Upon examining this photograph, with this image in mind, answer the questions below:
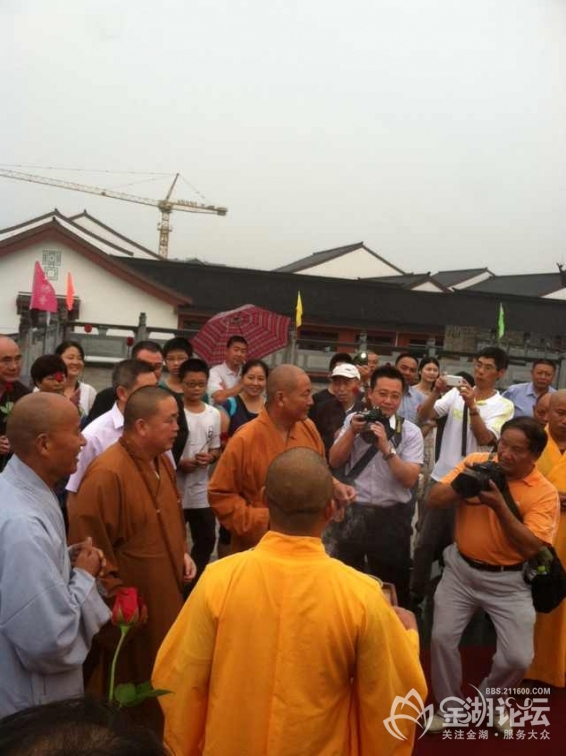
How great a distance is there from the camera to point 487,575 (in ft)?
10.1

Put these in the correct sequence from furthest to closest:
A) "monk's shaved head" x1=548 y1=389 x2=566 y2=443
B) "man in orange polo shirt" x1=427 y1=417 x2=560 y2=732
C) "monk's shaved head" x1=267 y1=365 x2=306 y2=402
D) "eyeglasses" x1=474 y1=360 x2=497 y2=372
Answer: "eyeglasses" x1=474 y1=360 x2=497 y2=372 → "monk's shaved head" x1=548 y1=389 x2=566 y2=443 → "monk's shaved head" x1=267 y1=365 x2=306 y2=402 → "man in orange polo shirt" x1=427 y1=417 x2=560 y2=732

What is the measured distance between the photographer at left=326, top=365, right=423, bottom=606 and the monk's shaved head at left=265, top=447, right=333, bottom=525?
190 cm

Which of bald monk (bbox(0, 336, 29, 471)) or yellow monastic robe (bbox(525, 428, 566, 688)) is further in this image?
bald monk (bbox(0, 336, 29, 471))

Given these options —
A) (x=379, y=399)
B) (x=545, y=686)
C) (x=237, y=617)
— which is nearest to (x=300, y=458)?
(x=237, y=617)

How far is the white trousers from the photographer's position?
119 inches

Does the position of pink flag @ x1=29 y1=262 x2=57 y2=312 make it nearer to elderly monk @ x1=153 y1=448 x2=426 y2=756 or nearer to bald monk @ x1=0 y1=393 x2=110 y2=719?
bald monk @ x1=0 y1=393 x2=110 y2=719

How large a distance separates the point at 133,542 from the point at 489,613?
1.66 metres

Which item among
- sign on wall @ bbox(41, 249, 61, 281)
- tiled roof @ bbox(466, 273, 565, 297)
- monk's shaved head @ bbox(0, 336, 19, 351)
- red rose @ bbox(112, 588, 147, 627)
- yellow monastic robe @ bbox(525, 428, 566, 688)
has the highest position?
tiled roof @ bbox(466, 273, 565, 297)

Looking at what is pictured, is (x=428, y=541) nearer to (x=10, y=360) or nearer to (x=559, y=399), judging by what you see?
(x=559, y=399)

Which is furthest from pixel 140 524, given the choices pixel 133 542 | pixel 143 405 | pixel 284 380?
pixel 284 380

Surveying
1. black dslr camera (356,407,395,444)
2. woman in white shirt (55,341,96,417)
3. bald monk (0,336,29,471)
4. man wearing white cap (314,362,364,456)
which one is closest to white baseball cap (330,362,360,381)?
man wearing white cap (314,362,364,456)

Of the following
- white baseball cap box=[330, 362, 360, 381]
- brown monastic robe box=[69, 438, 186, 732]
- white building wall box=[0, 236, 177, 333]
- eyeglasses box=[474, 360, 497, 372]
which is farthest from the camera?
white building wall box=[0, 236, 177, 333]

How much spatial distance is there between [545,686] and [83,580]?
2740mm

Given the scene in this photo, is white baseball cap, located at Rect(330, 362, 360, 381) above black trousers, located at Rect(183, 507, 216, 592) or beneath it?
above
